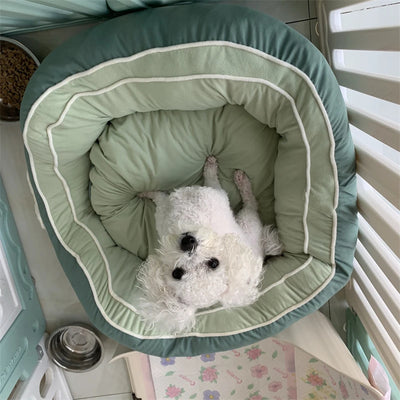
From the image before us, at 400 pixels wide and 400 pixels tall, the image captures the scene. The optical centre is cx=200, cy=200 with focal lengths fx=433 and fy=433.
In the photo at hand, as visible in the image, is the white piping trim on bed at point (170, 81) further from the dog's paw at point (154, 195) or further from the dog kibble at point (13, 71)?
the dog kibble at point (13, 71)

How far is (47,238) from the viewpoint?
1777mm

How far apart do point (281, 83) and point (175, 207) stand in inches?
17.7

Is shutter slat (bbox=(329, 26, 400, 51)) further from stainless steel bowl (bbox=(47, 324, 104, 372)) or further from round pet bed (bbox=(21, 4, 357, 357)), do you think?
stainless steel bowl (bbox=(47, 324, 104, 372))

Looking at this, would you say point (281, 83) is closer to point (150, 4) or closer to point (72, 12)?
point (150, 4)

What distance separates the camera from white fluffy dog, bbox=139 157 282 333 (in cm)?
107

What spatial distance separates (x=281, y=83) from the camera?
1.14m

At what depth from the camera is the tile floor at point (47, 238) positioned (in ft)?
4.75

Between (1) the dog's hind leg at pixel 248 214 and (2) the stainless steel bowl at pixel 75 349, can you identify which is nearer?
(1) the dog's hind leg at pixel 248 214

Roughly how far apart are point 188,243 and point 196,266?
60 millimetres

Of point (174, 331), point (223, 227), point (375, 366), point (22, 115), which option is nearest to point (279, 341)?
point (375, 366)

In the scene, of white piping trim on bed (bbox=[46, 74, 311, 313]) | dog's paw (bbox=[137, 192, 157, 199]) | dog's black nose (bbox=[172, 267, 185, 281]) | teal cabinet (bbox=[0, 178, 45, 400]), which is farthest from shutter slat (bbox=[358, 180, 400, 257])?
teal cabinet (bbox=[0, 178, 45, 400])

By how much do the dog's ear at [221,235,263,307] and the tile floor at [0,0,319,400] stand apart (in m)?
0.80

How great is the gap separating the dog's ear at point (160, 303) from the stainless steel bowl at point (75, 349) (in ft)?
2.70

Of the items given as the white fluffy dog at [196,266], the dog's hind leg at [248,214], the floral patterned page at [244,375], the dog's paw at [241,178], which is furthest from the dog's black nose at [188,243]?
the floral patterned page at [244,375]
